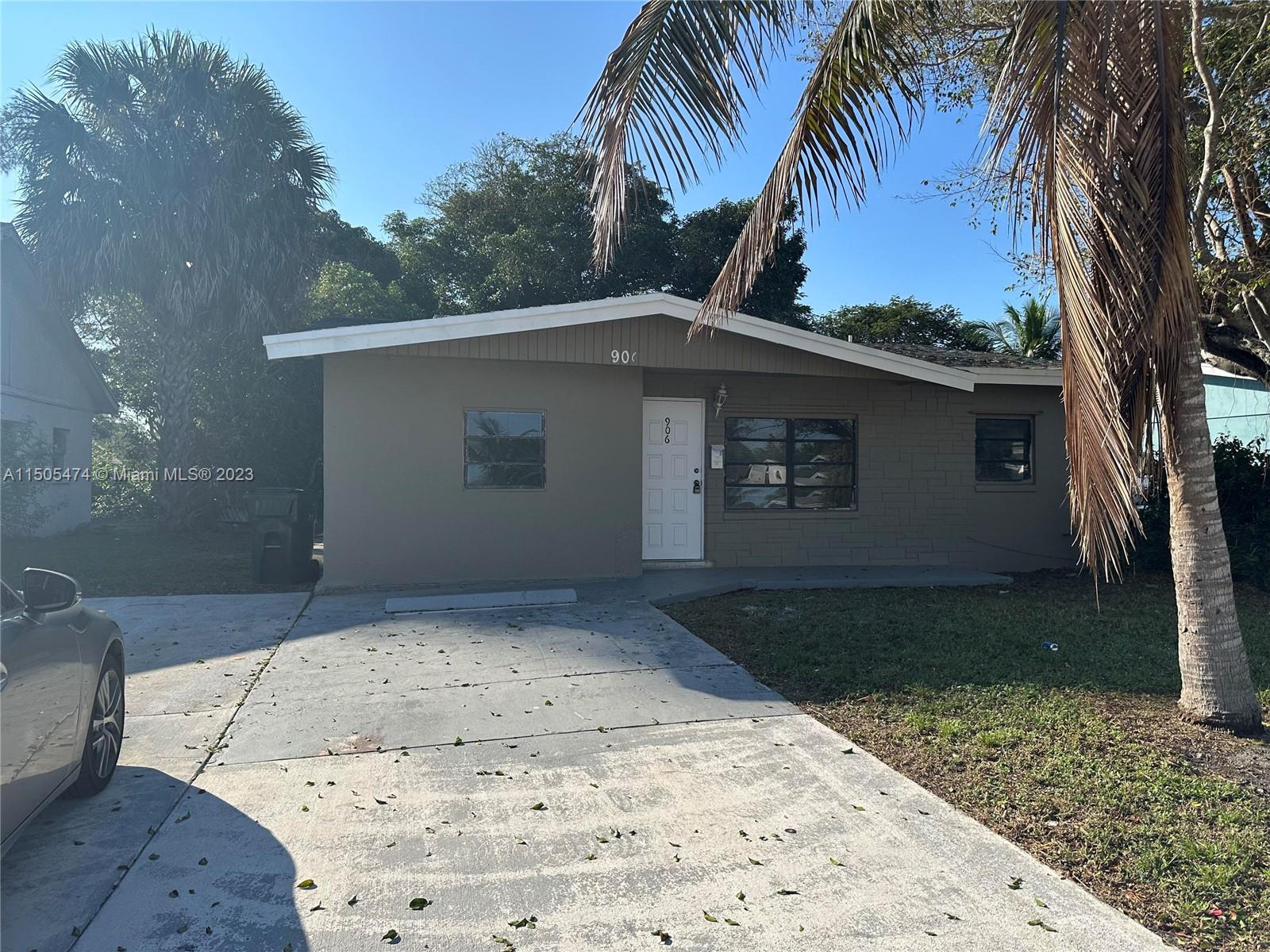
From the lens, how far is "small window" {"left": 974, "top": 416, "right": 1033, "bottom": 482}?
11992 millimetres

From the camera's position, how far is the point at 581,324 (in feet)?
31.1

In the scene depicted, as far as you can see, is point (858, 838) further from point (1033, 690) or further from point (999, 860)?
point (1033, 690)

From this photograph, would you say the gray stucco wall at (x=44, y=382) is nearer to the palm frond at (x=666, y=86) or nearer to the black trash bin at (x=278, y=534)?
the black trash bin at (x=278, y=534)

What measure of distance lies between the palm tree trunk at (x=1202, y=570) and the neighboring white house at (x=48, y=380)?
16.8m

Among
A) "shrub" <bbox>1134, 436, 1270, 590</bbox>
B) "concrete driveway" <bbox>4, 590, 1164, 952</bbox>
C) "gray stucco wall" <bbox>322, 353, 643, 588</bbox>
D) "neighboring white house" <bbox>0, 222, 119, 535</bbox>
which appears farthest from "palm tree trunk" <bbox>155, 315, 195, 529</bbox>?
"shrub" <bbox>1134, 436, 1270, 590</bbox>

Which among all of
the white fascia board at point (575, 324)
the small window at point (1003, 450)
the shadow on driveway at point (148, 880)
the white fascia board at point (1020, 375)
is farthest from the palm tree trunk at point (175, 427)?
the small window at point (1003, 450)

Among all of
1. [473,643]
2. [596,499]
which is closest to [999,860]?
[473,643]

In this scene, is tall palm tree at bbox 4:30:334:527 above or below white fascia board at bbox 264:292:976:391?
above

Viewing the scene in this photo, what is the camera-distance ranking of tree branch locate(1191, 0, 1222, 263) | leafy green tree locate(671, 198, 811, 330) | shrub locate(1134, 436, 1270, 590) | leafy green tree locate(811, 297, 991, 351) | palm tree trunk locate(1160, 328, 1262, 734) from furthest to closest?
leafy green tree locate(811, 297, 991, 351), leafy green tree locate(671, 198, 811, 330), shrub locate(1134, 436, 1270, 590), tree branch locate(1191, 0, 1222, 263), palm tree trunk locate(1160, 328, 1262, 734)

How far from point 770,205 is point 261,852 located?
15.4ft

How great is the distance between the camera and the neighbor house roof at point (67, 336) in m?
14.7

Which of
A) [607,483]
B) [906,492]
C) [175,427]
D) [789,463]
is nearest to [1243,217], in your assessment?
[906,492]

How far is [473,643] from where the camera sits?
283 inches

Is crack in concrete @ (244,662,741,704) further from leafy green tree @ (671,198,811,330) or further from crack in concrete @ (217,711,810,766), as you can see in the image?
leafy green tree @ (671,198,811,330)
